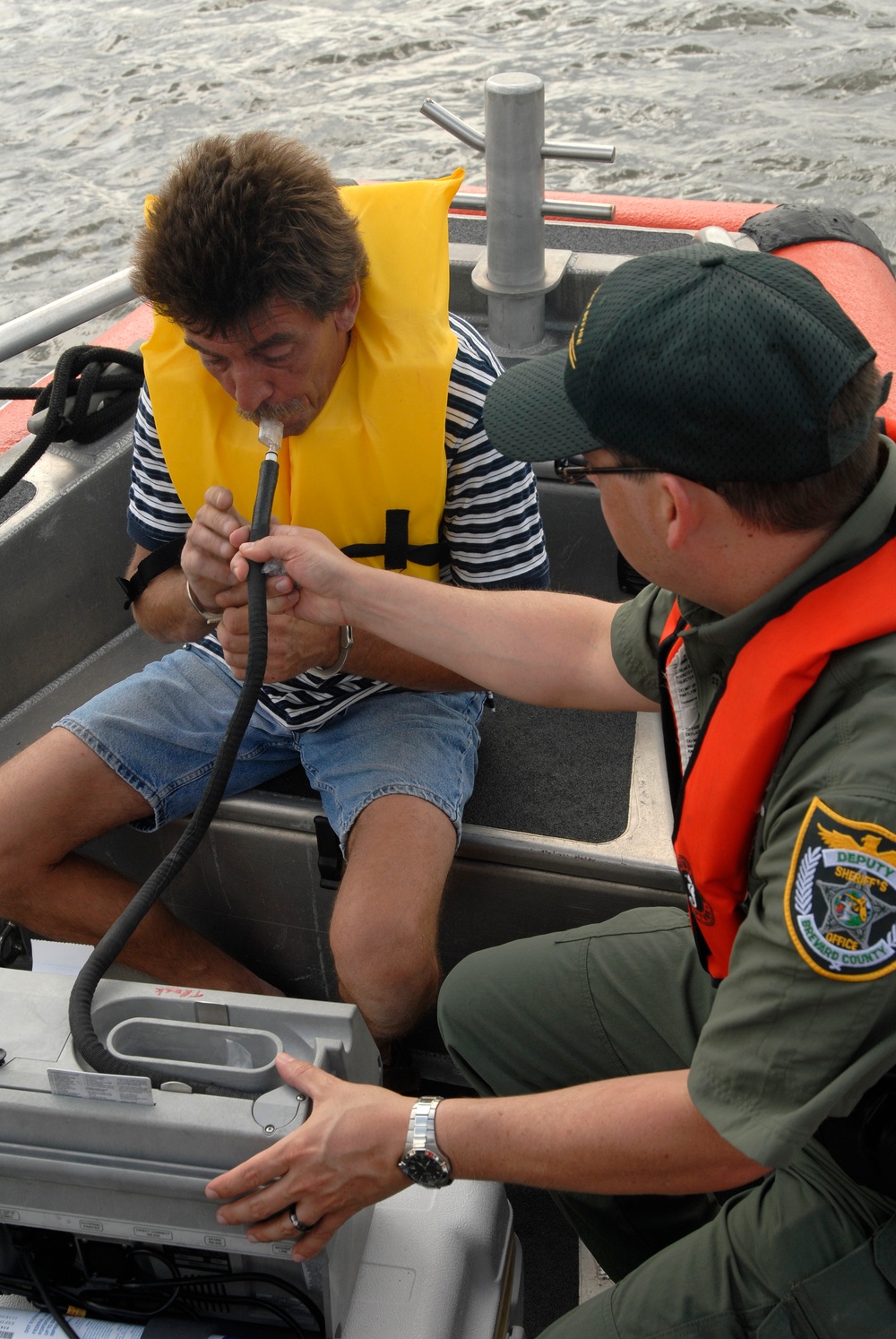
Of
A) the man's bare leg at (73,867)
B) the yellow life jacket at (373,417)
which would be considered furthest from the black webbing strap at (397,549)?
the man's bare leg at (73,867)

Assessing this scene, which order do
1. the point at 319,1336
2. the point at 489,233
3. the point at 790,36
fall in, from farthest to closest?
1. the point at 790,36
2. the point at 489,233
3. the point at 319,1336

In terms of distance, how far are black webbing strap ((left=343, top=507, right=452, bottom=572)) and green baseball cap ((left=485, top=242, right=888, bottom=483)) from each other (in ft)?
2.24

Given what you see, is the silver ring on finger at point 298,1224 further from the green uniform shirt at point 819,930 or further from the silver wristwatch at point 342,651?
the silver wristwatch at point 342,651

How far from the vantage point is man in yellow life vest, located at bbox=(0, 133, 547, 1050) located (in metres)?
1.52

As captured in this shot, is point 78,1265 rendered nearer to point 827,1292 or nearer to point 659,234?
point 827,1292

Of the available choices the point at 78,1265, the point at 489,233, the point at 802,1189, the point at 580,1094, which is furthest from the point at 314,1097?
the point at 489,233

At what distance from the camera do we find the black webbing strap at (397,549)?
5.65 feet

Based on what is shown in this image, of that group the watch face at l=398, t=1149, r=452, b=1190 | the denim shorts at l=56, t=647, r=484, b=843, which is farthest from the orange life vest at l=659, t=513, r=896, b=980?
the denim shorts at l=56, t=647, r=484, b=843

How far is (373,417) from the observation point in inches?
65.2

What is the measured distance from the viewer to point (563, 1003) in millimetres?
1389

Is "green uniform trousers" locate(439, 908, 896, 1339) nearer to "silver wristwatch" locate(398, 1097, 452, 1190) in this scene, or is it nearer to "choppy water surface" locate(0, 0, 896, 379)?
"silver wristwatch" locate(398, 1097, 452, 1190)

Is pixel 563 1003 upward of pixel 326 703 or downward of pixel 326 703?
downward

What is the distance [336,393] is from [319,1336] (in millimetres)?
1202

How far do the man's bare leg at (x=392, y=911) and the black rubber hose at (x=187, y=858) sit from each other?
294 mm
